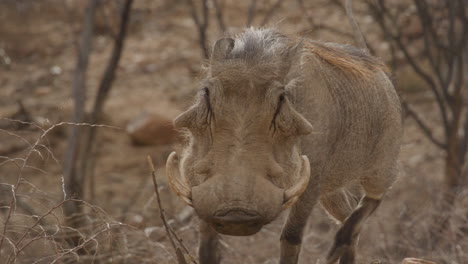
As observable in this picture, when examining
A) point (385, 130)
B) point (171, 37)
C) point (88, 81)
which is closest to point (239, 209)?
point (385, 130)

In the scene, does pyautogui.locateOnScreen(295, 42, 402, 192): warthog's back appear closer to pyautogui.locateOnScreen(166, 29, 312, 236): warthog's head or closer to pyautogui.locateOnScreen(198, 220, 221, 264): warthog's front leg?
pyautogui.locateOnScreen(166, 29, 312, 236): warthog's head

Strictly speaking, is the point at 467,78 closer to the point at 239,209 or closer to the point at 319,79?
the point at 319,79

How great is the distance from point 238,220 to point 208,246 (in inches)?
33.6

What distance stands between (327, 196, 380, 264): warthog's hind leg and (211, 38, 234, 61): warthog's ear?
141 centimetres

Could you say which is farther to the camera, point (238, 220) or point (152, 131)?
point (152, 131)

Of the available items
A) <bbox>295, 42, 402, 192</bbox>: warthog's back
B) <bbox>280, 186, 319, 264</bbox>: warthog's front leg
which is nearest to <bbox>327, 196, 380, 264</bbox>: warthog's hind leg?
<bbox>295, 42, 402, 192</bbox>: warthog's back

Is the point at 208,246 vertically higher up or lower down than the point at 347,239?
higher up

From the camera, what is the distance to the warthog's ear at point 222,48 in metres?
3.11

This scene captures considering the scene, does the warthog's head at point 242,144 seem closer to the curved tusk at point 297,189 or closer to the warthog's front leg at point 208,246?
the curved tusk at point 297,189

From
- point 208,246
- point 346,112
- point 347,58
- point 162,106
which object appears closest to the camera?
point 208,246

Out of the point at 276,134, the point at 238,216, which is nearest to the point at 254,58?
the point at 276,134

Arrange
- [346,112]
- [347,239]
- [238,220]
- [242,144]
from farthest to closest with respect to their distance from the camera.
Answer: [347,239] < [346,112] < [242,144] < [238,220]

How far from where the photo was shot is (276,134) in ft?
9.93

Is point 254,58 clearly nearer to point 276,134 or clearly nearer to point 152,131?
point 276,134
